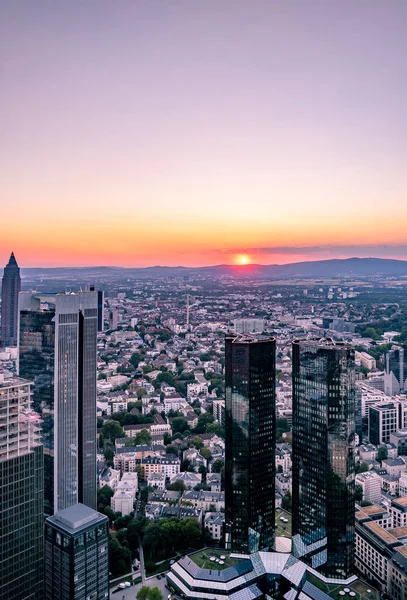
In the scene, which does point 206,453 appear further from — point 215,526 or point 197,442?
point 215,526

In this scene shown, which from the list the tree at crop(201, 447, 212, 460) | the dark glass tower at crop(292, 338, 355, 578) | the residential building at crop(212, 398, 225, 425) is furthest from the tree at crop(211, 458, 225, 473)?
the dark glass tower at crop(292, 338, 355, 578)

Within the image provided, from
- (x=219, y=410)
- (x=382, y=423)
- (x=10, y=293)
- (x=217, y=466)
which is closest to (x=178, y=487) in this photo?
(x=217, y=466)

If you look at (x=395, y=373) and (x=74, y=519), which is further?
(x=395, y=373)

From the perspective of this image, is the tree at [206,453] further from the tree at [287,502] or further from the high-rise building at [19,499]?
the high-rise building at [19,499]

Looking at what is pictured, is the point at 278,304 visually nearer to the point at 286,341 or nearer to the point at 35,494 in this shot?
the point at 286,341

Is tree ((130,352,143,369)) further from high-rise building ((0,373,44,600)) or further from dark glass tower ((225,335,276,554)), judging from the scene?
high-rise building ((0,373,44,600))
